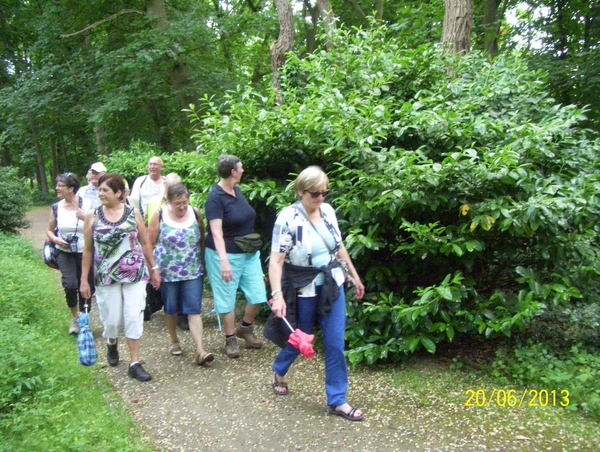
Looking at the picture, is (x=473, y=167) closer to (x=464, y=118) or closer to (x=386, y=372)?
(x=464, y=118)

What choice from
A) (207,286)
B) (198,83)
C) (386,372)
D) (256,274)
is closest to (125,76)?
(198,83)

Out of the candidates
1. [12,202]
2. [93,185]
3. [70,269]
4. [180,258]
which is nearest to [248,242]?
[180,258]

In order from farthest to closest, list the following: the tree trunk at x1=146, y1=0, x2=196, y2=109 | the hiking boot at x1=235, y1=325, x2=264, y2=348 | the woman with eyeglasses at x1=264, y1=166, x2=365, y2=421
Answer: the tree trunk at x1=146, y1=0, x2=196, y2=109, the hiking boot at x1=235, y1=325, x2=264, y2=348, the woman with eyeglasses at x1=264, y1=166, x2=365, y2=421

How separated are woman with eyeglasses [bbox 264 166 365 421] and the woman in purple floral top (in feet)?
4.45

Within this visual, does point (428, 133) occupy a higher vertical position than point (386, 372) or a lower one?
higher

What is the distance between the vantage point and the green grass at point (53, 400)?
3.65 metres

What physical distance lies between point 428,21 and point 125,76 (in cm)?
845

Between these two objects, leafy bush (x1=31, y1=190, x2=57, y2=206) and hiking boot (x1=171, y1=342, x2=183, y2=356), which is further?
leafy bush (x1=31, y1=190, x2=57, y2=206)

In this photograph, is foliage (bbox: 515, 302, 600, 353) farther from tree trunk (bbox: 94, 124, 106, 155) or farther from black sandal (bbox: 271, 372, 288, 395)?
tree trunk (bbox: 94, 124, 106, 155)

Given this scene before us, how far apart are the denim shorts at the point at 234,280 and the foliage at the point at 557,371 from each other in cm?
228

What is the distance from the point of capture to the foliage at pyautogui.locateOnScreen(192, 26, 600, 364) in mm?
4516

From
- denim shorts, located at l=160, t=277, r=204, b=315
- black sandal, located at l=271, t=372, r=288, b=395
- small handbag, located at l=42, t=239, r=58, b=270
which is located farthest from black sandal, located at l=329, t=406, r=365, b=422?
small handbag, located at l=42, t=239, r=58, b=270

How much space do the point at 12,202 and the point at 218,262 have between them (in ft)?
31.0

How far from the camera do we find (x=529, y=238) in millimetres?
4848
